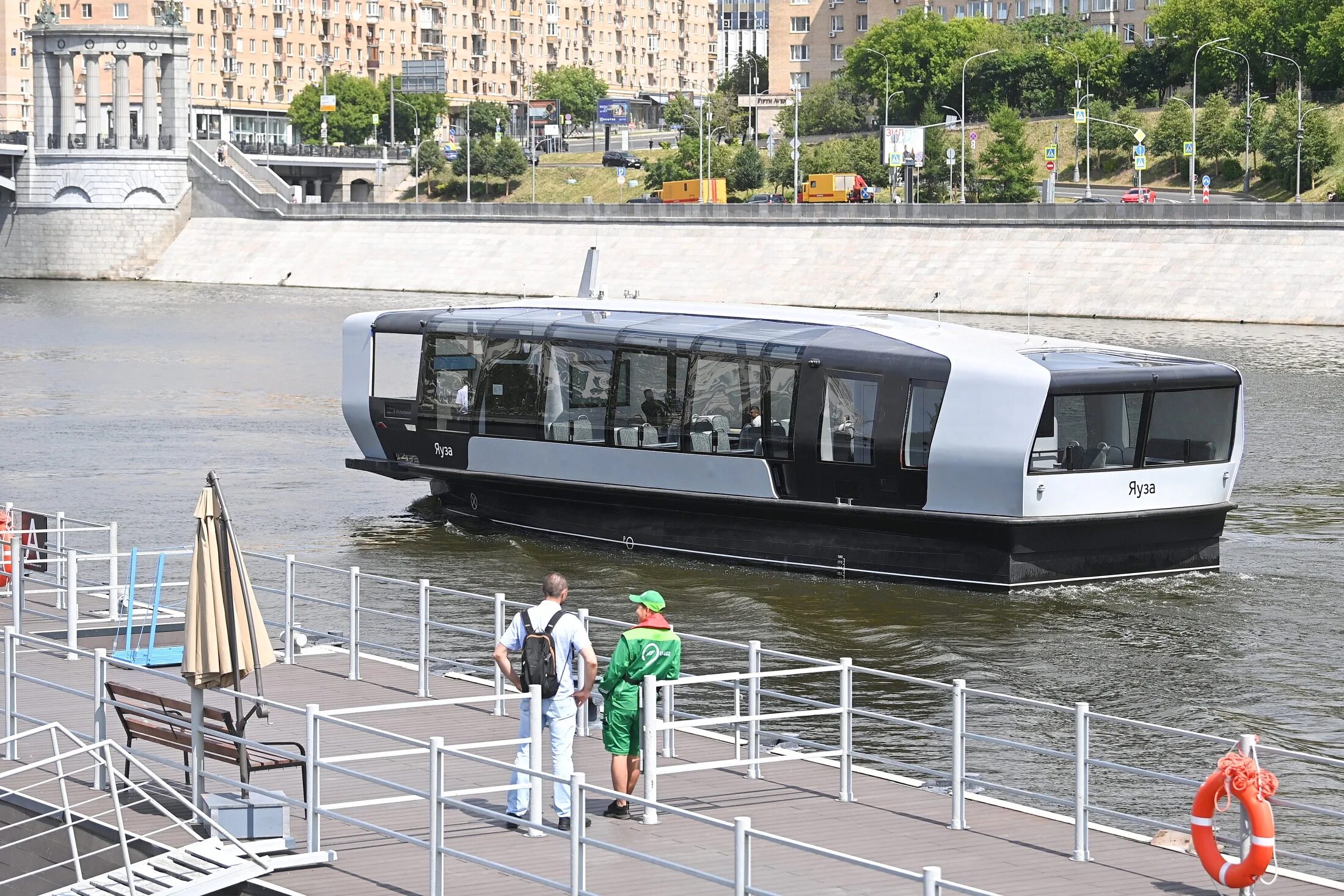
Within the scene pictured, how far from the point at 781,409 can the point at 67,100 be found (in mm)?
106549

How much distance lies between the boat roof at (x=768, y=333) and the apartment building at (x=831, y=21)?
146m

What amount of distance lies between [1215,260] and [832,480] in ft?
192

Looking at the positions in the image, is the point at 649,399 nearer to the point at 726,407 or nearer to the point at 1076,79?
the point at 726,407

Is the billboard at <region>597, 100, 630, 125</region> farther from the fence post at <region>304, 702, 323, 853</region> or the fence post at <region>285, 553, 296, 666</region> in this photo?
the fence post at <region>304, 702, 323, 853</region>

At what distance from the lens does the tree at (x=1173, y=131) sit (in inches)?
4978

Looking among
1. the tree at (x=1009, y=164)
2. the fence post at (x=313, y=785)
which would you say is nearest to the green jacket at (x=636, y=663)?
the fence post at (x=313, y=785)

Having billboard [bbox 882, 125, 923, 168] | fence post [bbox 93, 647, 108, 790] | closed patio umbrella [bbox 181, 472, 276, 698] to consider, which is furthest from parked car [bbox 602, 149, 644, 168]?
closed patio umbrella [bbox 181, 472, 276, 698]

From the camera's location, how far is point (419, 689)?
18594mm

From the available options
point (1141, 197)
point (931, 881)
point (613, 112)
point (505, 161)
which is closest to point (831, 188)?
point (1141, 197)

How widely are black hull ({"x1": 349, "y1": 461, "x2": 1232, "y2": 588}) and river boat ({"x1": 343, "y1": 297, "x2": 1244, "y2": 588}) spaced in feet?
0.10

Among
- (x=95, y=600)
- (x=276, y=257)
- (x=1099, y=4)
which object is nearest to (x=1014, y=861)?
(x=95, y=600)

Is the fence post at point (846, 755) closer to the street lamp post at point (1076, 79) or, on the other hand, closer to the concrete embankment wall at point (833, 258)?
the concrete embankment wall at point (833, 258)

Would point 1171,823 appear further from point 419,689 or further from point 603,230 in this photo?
point 603,230

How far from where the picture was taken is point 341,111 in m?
176
